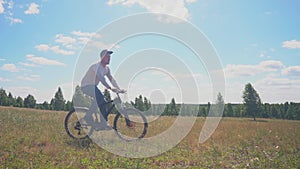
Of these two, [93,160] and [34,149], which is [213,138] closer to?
[93,160]

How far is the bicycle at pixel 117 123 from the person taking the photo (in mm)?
8633

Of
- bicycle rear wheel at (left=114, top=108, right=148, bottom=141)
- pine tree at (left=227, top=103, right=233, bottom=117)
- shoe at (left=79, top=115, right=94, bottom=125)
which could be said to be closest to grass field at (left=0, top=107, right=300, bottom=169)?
shoe at (left=79, top=115, right=94, bottom=125)

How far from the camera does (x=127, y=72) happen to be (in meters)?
9.34

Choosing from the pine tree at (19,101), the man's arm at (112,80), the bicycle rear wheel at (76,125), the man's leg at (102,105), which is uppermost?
the pine tree at (19,101)

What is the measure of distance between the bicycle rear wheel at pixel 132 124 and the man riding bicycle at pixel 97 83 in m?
0.41

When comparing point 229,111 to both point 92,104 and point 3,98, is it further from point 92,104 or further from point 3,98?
point 92,104

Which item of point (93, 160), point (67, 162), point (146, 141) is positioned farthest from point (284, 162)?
point (67, 162)

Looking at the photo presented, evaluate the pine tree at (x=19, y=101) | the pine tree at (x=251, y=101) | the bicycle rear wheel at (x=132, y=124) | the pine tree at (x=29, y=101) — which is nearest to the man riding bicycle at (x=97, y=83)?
the bicycle rear wheel at (x=132, y=124)

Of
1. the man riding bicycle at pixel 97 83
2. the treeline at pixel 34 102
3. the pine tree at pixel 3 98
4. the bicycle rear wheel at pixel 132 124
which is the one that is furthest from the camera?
the treeline at pixel 34 102

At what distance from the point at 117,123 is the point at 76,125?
1309 mm

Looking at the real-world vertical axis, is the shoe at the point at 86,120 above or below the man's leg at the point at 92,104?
below

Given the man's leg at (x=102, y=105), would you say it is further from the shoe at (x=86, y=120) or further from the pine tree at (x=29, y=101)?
the pine tree at (x=29, y=101)

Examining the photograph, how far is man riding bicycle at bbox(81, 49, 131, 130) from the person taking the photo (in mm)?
8375

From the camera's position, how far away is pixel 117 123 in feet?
29.0
